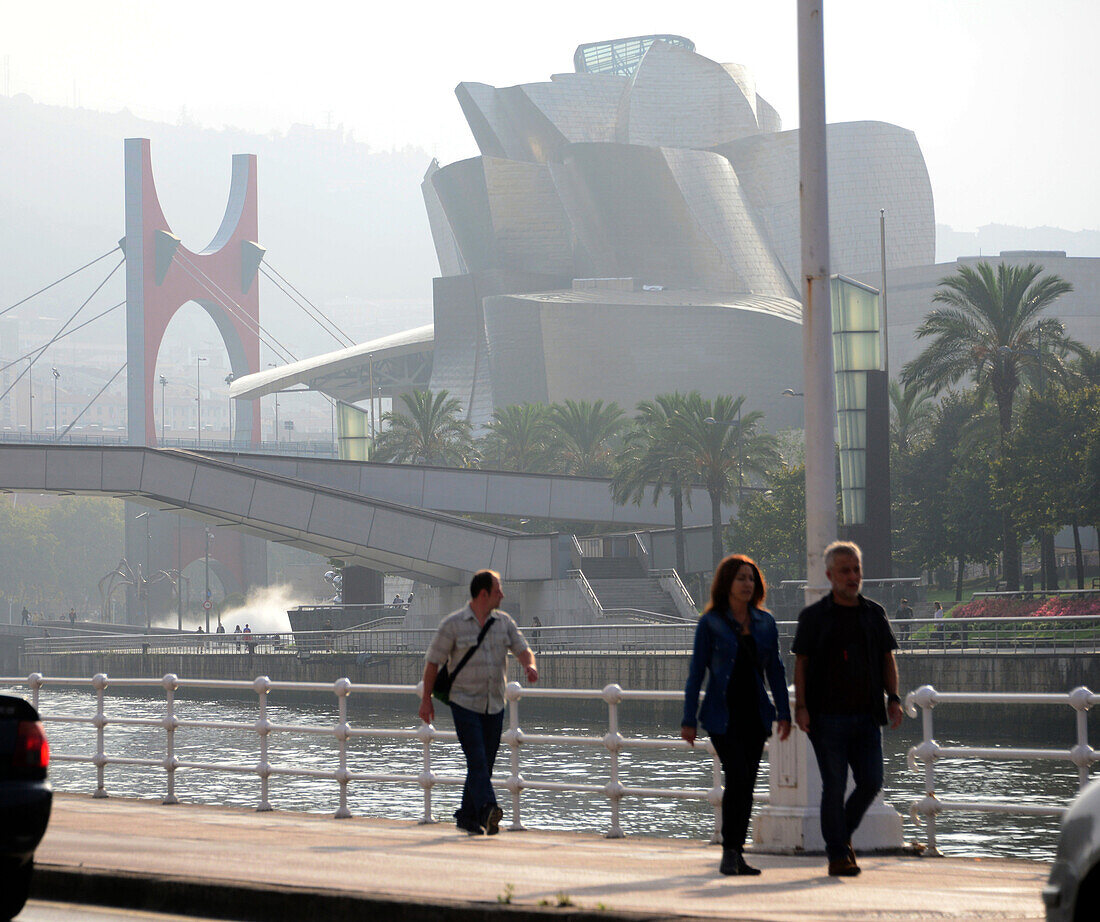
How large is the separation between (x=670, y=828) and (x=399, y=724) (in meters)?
17.7

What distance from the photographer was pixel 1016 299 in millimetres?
44875

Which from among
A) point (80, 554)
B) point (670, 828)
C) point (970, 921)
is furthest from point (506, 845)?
point (80, 554)

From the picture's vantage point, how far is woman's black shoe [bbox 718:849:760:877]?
7316mm

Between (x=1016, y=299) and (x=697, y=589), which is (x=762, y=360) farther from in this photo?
(x=1016, y=299)

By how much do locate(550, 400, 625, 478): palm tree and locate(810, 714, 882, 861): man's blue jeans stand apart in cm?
6013

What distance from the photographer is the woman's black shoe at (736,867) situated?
7316 mm

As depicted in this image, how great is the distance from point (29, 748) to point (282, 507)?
40.2 metres

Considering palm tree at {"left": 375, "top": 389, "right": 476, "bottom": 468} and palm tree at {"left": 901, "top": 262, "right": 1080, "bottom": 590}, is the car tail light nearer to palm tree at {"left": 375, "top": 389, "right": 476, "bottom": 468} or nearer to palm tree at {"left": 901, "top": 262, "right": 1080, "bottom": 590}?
palm tree at {"left": 901, "top": 262, "right": 1080, "bottom": 590}

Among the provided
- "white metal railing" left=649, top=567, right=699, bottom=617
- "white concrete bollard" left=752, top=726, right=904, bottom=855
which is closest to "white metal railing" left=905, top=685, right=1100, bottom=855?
"white concrete bollard" left=752, top=726, right=904, bottom=855

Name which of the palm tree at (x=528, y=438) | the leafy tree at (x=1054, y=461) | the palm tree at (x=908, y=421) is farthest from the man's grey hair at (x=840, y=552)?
the palm tree at (x=528, y=438)

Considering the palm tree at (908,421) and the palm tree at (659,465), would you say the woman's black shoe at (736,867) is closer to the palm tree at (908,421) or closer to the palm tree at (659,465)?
the palm tree at (659,465)

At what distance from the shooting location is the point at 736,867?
24.0 feet

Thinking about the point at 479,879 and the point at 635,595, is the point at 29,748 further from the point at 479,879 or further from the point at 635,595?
the point at 635,595

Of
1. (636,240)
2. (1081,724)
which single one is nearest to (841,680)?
(1081,724)
